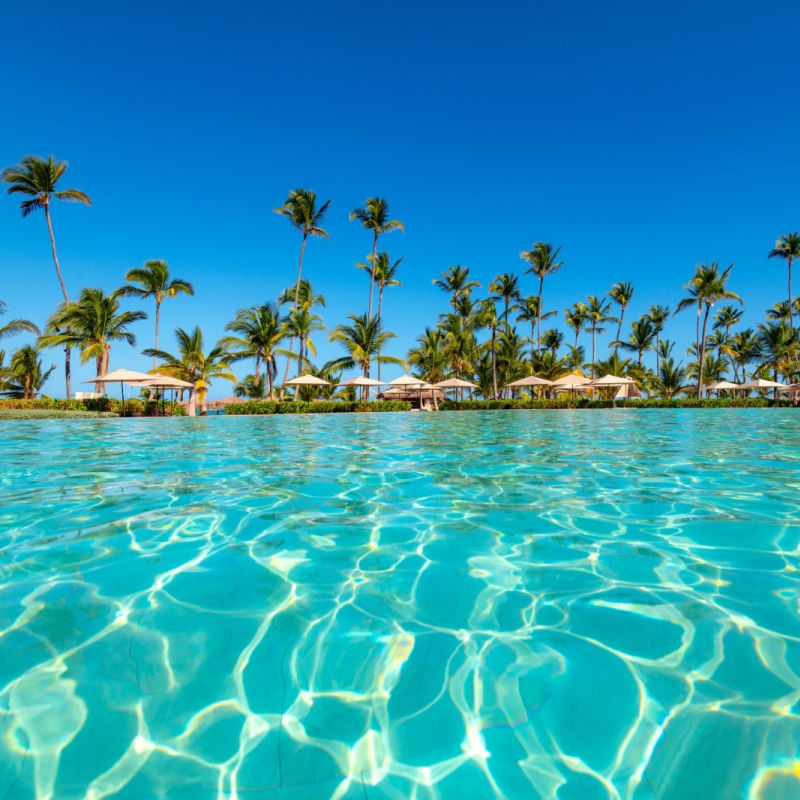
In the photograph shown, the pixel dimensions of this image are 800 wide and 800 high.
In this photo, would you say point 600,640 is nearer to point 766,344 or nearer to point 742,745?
point 742,745

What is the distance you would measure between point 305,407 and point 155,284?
13148 millimetres

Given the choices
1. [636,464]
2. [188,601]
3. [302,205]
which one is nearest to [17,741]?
[188,601]

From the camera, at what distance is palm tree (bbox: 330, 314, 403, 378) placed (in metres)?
Result: 32.9

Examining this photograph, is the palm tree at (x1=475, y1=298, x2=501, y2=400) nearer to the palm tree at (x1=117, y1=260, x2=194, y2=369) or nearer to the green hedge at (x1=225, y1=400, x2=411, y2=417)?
the green hedge at (x1=225, y1=400, x2=411, y2=417)

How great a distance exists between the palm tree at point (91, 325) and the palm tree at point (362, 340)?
1366cm

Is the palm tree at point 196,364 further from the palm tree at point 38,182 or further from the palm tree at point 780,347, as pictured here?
the palm tree at point 780,347

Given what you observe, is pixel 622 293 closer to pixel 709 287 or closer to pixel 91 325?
pixel 709 287

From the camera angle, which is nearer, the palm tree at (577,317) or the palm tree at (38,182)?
the palm tree at (38,182)

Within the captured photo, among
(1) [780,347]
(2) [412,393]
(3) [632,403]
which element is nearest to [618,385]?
(3) [632,403]

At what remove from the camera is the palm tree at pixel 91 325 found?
25.8 meters

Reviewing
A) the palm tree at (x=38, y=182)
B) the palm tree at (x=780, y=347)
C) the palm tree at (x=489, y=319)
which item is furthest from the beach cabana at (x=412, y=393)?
the palm tree at (x=780, y=347)

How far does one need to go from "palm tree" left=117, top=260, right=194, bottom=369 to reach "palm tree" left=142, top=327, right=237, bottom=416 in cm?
148

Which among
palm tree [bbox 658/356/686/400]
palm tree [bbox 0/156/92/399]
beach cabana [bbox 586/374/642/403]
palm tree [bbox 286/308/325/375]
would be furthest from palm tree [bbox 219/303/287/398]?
palm tree [bbox 658/356/686/400]

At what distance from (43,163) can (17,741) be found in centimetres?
3498
